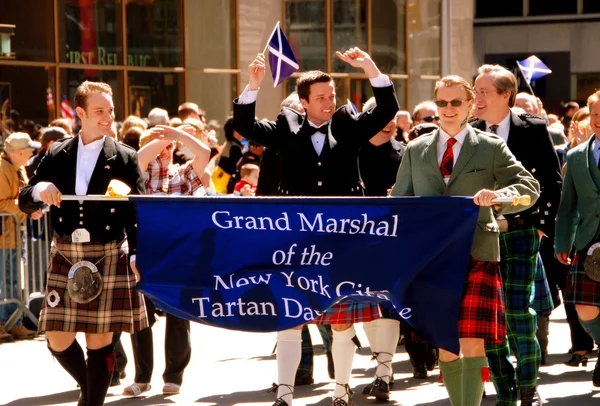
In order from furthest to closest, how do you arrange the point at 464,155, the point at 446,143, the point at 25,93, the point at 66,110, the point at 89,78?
the point at 89,78 < the point at 66,110 < the point at 25,93 < the point at 446,143 < the point at 464,155

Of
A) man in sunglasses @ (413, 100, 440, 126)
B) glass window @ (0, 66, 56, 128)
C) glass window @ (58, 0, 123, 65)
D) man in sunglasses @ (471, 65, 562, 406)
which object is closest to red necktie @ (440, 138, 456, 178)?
man in sunglasses @ (471, 65, 562, 406)

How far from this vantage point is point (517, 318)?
7312 millimetres

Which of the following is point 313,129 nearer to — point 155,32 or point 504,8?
point 155,32

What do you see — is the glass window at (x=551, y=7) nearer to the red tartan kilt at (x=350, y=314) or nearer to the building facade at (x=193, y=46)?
the building facade at (x=193, y=46)

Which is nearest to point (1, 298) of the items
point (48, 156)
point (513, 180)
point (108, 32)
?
point (48, 156)

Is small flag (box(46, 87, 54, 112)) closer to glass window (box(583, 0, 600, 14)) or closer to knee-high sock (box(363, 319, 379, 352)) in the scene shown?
knee-high sock (box(363, 319, 379, 352))

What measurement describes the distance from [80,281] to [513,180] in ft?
8.16

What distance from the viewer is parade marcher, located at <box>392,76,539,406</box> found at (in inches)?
251

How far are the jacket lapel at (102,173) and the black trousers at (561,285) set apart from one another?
14.1 ft

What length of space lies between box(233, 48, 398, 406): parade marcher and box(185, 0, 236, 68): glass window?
14043mm

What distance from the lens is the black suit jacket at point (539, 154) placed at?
7.40 metres

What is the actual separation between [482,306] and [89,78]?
1431 cm

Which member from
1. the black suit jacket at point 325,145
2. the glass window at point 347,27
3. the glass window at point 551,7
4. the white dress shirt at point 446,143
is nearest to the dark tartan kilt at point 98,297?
the black suit jacket at point 325,145

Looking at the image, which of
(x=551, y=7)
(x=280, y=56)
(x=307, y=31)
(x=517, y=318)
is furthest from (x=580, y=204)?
(x=551, y=7)
